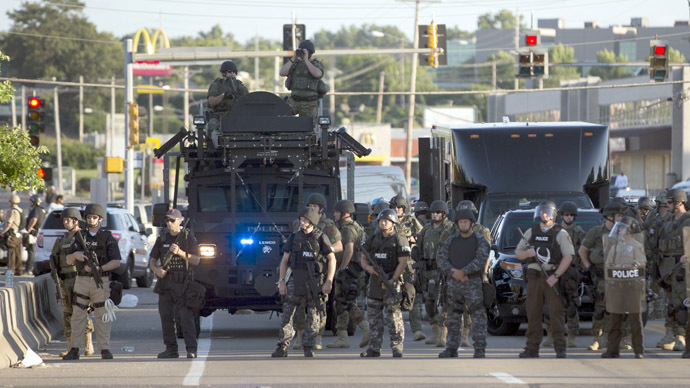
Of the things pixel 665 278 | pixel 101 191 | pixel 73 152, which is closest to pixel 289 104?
pixel 665 278

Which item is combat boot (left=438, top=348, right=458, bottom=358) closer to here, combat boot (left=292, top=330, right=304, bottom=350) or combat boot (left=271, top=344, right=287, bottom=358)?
combat boot (left=271, top=344, right=287, bottom=358)

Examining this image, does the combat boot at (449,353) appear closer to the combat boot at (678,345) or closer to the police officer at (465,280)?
the police officer at (465,280)

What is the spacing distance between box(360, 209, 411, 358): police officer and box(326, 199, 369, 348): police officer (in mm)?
1059

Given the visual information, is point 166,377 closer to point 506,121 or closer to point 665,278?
point 665,278

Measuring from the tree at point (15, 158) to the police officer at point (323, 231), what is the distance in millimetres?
4011

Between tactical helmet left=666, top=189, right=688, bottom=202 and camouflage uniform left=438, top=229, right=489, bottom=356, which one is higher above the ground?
tactical helmet left=666, top=189, right=688, bottom=202

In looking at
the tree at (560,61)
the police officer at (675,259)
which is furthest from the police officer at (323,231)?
the tree at (560,61)

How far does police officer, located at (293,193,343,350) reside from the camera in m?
15.3

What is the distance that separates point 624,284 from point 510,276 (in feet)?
9.14

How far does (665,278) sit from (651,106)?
5401 centimetres

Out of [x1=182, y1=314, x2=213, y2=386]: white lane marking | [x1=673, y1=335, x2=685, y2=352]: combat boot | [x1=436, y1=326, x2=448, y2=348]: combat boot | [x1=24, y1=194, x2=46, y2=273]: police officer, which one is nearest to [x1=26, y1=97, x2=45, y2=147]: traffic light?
[x1=24, y1=194, x2=46, y2=273]: police officer

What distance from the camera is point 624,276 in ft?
48.5

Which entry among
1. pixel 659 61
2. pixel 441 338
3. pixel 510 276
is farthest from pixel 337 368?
pixel 659 61

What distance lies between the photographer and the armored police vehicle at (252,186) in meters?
16.9
